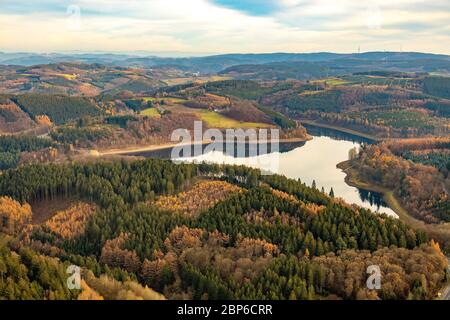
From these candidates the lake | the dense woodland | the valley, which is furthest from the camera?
the dense woodland

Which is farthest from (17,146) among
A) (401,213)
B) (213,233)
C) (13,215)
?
(401,213)

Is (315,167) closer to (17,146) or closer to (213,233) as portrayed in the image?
(213,233)

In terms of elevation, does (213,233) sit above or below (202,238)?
above

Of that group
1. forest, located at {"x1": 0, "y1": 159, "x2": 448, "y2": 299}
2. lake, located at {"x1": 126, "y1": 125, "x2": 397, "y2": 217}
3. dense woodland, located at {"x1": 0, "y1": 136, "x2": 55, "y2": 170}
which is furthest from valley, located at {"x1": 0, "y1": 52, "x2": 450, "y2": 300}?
dense woodland, located at {"x1": 0, "y1": 136, "x2": 55, "y2": 170}

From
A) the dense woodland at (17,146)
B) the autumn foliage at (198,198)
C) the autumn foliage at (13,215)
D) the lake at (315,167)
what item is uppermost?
the autumn foliage at (198,198)

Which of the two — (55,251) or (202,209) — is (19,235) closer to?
(55,251)

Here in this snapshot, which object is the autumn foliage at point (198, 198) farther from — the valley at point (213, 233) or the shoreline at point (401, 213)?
the shoreline at point (401, 213)

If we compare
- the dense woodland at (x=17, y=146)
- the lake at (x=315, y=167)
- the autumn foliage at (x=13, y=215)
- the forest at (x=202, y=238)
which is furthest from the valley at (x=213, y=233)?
the dense woodland at (x=17, y=146)

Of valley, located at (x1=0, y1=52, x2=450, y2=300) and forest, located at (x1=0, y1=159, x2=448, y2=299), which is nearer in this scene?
valley, located at (x1=0, y1=52, x2=450, y2=300)

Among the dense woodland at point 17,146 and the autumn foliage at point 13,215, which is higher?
the autumn foliage at point 13,215

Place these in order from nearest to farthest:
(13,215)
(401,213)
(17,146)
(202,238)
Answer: (202,238) → (13,215) → (401,213) → (17,146)

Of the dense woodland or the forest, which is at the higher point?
the forest

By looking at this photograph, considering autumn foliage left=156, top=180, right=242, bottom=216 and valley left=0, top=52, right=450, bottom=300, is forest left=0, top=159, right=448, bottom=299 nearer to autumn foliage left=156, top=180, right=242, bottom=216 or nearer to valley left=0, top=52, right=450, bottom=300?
valley left=0, top=52, right=450, bottom=300
